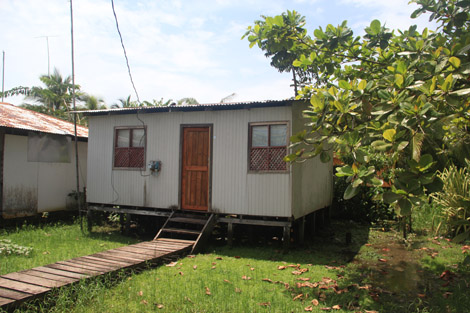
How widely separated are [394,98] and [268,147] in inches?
182

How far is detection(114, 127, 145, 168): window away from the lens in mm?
9672

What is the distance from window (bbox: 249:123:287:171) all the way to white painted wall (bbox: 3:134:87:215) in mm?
6836

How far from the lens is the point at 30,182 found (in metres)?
10.7


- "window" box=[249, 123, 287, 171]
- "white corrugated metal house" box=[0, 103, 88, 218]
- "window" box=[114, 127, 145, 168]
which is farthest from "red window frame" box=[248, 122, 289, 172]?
"white corrugated metal house" box=[0, 103, 88, 218]

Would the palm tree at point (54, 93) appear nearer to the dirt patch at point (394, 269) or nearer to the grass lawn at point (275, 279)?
the grass lawn at point (275, 279)

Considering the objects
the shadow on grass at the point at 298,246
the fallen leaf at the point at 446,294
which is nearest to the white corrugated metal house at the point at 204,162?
the shadow on grass at the point at 298,246

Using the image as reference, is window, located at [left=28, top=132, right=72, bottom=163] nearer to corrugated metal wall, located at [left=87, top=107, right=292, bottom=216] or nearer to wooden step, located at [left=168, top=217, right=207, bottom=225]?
corrugated metal wall, located at [left=87, top=107, right=292, bottom=216]

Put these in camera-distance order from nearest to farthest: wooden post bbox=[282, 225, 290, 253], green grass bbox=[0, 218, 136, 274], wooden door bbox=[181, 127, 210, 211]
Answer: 1. green grass bbox=[0, 218, 136, 274]
2. wooden post bbox=[282, 225, 290, 253]
3. wooden door bbox=[181, 127, 210, 211]

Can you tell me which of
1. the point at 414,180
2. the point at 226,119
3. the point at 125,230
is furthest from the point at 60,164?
the point at 414,180

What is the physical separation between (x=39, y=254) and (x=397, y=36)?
7625 millimetres

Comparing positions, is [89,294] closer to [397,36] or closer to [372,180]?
[372,180]

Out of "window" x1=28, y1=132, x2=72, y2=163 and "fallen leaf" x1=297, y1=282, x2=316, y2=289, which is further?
"window" x1=28, y1=132, x2=72, y2=163

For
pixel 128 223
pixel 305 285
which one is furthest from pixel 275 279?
pixel 128 223

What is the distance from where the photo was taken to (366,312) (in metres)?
4.57
